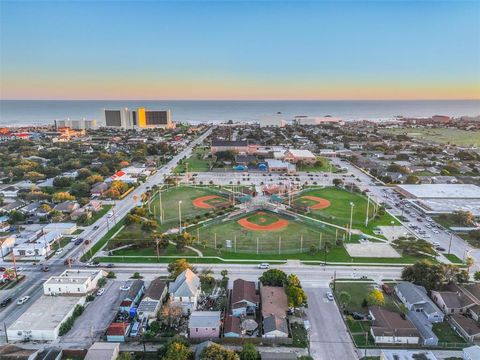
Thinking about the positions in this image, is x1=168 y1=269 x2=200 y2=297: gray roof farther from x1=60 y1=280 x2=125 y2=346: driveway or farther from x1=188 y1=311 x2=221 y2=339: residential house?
x1=60 y1=280 x2=125 y2=346: driveway

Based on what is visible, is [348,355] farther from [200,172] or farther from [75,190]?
[200,172]

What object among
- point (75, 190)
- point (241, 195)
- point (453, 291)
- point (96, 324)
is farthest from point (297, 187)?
point (96, 324)

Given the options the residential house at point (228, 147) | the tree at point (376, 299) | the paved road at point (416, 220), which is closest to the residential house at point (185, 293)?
the tree at point (376, 299)

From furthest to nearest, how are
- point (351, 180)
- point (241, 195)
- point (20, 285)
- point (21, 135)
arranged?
point (21, 135) → point (351, 180) → point (241, 195) → point (20, 285)

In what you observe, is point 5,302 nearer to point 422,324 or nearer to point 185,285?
point 185,285

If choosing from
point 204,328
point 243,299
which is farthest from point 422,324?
point 204,328

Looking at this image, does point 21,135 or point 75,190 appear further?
point 21,135
